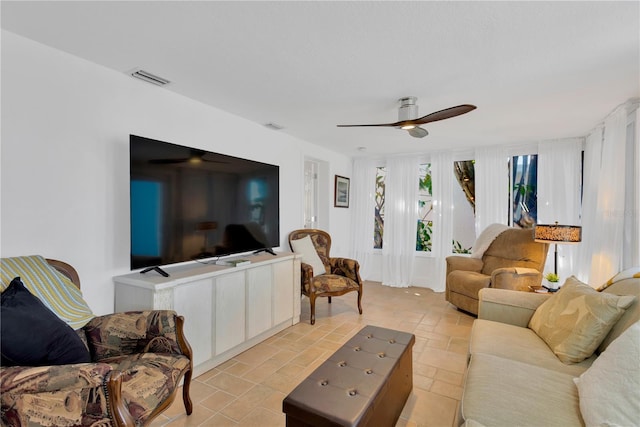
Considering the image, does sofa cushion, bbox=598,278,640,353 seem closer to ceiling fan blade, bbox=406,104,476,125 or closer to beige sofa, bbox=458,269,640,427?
beige sofa, bbox=458,269,640,427

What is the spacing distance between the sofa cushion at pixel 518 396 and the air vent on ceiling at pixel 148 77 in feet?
9.56

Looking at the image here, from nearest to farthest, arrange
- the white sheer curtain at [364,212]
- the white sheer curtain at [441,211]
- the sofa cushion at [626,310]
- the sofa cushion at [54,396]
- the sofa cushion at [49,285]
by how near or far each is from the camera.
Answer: the sofa cushion at [54,396], the sofa cushion at [626,310], the sofa cushion at [49,285], the white sheer curtain at [441,211], the white sheer curtain at [364,212]

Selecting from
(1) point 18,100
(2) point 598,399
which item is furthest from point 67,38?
(2) point 598,399

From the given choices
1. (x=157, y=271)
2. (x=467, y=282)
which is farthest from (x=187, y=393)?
(x=467, y=282)

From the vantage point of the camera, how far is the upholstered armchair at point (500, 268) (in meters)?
3.47

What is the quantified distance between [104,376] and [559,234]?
392 cm

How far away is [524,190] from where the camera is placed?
187 inches

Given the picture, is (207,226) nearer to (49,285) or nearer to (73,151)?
(73,151)

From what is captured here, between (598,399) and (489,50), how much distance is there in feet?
6.35

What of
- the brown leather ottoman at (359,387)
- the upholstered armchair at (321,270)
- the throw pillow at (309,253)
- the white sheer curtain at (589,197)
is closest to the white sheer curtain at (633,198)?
the white sheer curtain at (589,197)

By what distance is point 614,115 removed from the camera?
3.04 meters

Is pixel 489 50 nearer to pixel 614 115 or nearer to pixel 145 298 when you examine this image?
pixel 614 115

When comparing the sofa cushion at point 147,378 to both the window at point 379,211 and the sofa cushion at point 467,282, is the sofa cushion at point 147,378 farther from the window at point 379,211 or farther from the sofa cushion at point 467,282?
the window at point 379,211

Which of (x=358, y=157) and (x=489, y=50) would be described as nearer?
(x=489, y=50)
